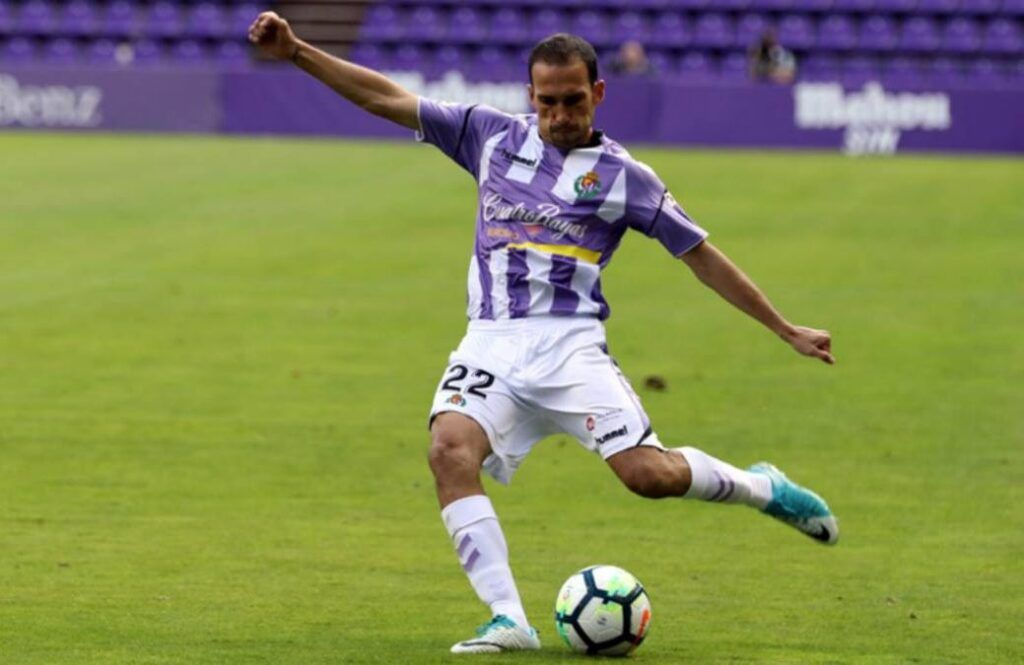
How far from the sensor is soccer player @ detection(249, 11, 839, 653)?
6.86 meters

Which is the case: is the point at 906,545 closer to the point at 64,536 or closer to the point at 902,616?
the point at 902,616

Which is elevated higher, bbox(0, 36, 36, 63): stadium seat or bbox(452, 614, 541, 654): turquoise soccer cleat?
bbox(452, 614, 541, 654): turquoise soccer cleat

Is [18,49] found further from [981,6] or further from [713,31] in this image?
[981,6]

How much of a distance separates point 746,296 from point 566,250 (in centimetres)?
65

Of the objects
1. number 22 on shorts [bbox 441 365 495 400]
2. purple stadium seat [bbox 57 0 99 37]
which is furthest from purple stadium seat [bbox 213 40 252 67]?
number 22 on shorts [bbox 441 365 495 400]

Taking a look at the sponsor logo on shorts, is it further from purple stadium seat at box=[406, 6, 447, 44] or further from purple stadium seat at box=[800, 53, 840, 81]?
purple stadium seat at box=[406, 6, 447, 44]

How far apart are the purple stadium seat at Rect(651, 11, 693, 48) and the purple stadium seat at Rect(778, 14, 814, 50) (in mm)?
1865

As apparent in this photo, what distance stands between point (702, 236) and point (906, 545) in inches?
98.3

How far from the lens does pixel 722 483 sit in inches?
290

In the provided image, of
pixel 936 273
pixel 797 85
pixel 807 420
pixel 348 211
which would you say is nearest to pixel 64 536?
pixel 807 420

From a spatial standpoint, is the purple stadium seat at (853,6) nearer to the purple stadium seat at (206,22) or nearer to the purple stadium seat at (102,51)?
the purple stadium seat at (206,22)

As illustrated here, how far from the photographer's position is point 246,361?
1425 centimetres

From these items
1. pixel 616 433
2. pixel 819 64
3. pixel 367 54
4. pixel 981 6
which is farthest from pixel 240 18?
pixel 616 433

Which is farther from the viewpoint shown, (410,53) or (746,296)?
(410,53)
